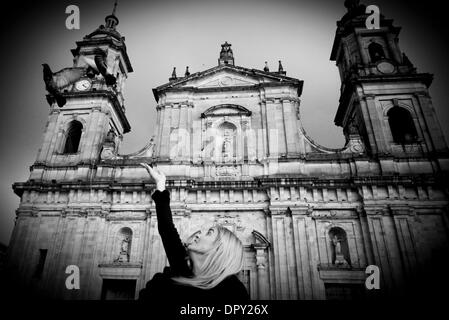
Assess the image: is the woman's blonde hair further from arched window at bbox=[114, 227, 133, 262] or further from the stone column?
arched window at bbox=[114, 227, 133, 262]

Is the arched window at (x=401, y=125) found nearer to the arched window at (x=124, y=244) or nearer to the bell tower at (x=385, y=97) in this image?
the bell tower at (x=385, y=97)

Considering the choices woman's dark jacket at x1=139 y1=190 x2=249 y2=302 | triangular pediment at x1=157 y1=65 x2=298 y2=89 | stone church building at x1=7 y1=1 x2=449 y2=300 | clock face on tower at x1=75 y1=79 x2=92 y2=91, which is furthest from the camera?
clock face on tower at x1=75 y1=79 x2=92 y2=91

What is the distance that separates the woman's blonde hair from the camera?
4379 millimetres

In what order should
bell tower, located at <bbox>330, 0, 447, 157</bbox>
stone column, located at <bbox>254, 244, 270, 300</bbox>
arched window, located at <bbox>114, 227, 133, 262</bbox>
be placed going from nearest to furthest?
1. stone column, located at <bbox>254, 244, 270, 300</bbox>
2. arched window, located at <bbox>114, 227, 133, 262</bbox>
3. bell tower, located at <bbox>330, 0, 447, 157</bbox>

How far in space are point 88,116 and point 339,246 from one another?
51.8 feet

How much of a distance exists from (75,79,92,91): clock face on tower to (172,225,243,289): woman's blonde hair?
19.1m

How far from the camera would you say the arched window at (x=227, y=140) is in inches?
711

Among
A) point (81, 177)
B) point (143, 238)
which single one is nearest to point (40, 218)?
point (81, 177)

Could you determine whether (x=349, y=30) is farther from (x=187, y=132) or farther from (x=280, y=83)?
(x=187, y=132)

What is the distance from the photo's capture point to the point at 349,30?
22203 millimetres

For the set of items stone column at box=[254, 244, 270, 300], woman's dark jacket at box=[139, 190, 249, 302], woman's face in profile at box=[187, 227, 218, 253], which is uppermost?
stone column at box=[254, 244, 270, 300]

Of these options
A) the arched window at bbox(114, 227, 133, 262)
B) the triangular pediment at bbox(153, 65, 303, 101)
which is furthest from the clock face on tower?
the arched window at bbox(114, 227, 133, 262)

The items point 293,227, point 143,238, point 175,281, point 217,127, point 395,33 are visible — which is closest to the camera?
point 175,281

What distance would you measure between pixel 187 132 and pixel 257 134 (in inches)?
155
